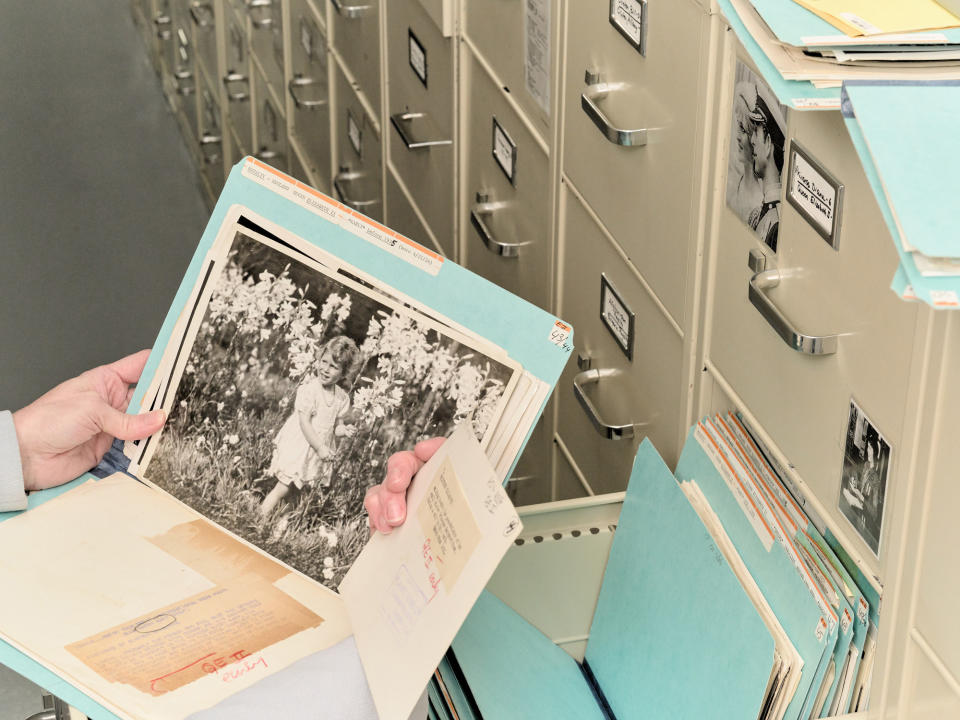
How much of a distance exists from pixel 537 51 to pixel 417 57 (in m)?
0.66

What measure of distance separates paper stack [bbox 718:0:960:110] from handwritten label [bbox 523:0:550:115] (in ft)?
2.66

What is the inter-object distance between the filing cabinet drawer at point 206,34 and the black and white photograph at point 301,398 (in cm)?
306

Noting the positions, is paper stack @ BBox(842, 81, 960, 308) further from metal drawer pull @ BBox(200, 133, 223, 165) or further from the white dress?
metal drawer pull @ BBox(200, 133, 223, 165)

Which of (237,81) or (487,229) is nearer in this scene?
(487,229)

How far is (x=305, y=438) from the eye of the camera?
1275 millimetres

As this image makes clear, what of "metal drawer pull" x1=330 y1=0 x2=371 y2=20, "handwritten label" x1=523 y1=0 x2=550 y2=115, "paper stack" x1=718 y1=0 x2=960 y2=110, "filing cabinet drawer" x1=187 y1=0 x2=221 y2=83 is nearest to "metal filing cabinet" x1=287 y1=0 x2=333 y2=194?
"metal drawer pull" x1=330 y1=0 x2=371 y2=20

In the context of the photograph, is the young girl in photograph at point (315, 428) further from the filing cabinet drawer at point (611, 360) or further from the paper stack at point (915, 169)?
the paper stack at point (915, 169)

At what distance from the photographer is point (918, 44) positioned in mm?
918

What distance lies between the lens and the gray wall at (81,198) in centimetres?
349

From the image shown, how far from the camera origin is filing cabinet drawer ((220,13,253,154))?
3.97 m

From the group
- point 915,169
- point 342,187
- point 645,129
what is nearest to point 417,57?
point 342,187

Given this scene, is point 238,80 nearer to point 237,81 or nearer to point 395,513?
point 237,81

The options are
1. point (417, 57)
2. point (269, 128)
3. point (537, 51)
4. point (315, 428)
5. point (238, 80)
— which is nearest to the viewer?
point (315, 428)

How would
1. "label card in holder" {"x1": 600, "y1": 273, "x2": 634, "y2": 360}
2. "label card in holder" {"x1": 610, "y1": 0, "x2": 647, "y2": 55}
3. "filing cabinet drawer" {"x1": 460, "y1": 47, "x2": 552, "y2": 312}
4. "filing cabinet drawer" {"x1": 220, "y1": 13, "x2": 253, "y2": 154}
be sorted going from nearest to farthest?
"label card in holder" {"x1": 610, "y1": 0, "x2": 647, "y2": 55} → "label card in holder" {"x1": 600, "y1": 273, "x2": 634, "y2": 360} → "filing cabinet drawer" {"x1": 460, "y1": 47, "x2": 552, "y2": 312} → "filing cabinet drawer" {"x1": 220, "y1": 13, "x2": 253, "y2": 154}
